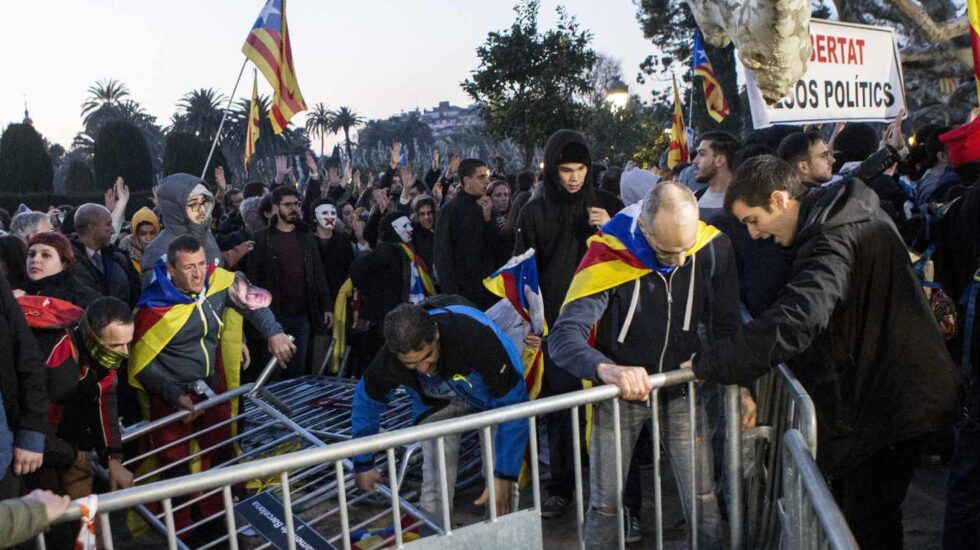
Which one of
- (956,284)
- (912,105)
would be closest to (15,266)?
(956,284)

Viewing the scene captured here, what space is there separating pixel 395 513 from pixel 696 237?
160 cm

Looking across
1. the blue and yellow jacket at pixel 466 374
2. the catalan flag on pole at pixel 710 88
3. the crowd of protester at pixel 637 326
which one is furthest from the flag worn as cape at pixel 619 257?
the catalan flag on pole at pixel 710 88

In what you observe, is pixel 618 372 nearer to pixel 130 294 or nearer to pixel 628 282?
pixel 628 282

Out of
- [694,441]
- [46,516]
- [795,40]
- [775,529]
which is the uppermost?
[795,40]

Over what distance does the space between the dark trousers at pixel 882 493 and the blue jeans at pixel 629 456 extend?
56 cm

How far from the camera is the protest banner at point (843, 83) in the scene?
4922 millimetres

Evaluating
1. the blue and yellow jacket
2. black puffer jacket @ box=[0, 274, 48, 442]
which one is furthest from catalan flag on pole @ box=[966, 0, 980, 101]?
black puffer jacket @ box=[0, 274, 48, 442]

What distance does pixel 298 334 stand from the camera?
7719 mm

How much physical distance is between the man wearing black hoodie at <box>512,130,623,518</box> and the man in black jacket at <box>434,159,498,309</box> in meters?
1.82

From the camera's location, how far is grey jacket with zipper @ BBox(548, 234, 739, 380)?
11.9ft

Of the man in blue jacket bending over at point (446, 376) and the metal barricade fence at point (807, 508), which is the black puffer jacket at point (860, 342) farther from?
the man in blue jacket bending over at point (446, 376)

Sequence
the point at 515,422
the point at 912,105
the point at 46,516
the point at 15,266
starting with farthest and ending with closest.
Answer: the point at 912,105 → the point at 15,266 → the point at 515,422 → the point at 46,516

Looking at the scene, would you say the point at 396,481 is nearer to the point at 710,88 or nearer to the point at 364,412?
the point at 364,412

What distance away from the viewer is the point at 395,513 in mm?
2871
